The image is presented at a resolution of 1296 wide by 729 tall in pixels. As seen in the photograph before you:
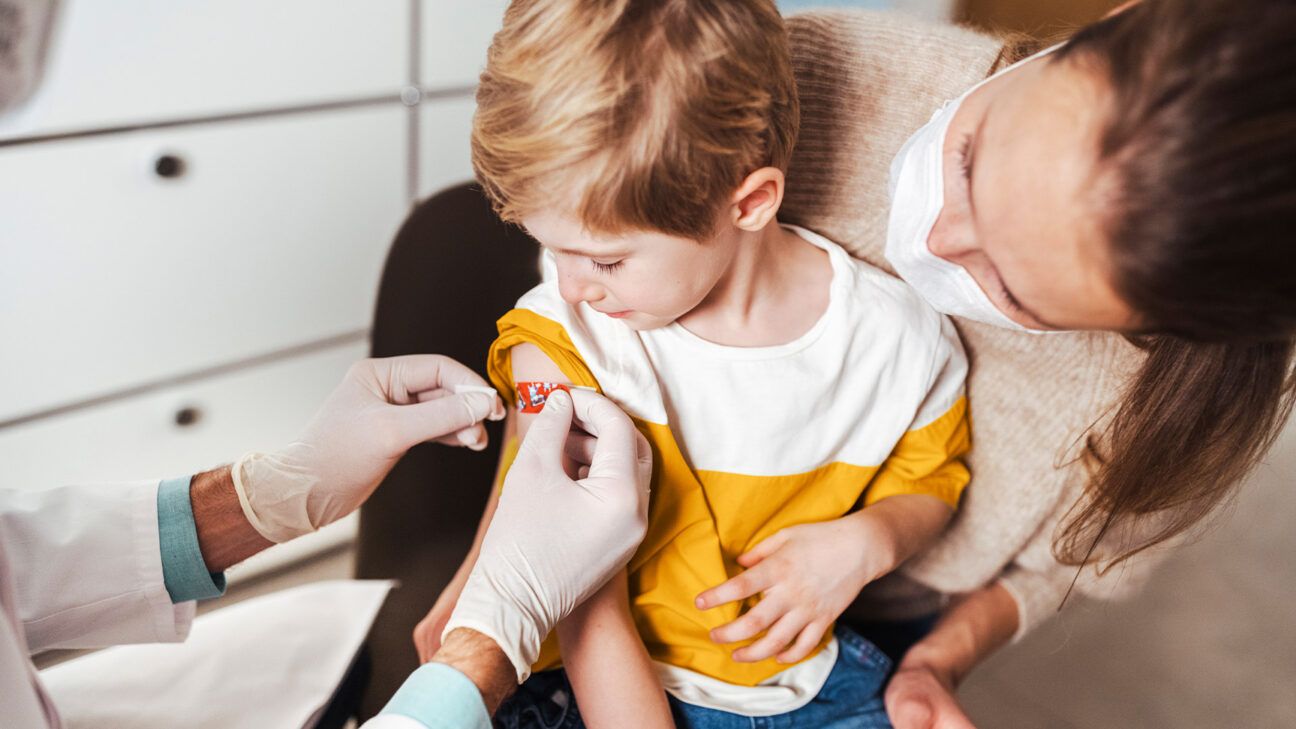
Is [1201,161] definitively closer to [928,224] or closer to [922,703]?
[928,224]

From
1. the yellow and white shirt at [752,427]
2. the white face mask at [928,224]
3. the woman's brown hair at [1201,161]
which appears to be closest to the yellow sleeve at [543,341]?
the yellow and white shirt at [752,427]

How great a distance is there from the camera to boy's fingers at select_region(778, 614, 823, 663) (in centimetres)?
83

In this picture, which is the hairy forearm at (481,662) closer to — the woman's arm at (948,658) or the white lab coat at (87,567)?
the white lab coat at (87,567)

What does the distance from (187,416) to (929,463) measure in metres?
0.64

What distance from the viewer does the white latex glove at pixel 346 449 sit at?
2.27ft

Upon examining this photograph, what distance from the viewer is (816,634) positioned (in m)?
0.83

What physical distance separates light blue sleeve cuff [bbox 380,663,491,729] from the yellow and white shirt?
8.3 inches

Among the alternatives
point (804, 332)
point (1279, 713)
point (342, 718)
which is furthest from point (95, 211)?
point (1279, 713)

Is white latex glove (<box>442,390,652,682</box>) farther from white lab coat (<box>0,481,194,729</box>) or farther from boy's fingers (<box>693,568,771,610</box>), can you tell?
white lab coat (<box>0,481,194,729</box>)

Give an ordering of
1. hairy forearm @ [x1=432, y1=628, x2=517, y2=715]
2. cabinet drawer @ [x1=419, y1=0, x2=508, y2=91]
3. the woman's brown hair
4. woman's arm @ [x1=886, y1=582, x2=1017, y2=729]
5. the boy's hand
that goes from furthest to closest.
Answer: cabinet drawer @ [x1=419, y1=0, x2=508, y2=91] → woman's arm @ [x1=886, y1=582, x2=1017, y2=729] → the boy's hand → hairy forearm @ [x1=432, y1=628, x2=517, y2=715] → the woman's brown hair

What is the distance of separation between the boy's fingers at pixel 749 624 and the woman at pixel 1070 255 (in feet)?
0.68

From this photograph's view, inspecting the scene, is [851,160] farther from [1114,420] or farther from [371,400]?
[371,400]

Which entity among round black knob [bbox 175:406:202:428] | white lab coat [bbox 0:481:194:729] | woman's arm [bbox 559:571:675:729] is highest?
round black knob [bbox 175:406:202:428]

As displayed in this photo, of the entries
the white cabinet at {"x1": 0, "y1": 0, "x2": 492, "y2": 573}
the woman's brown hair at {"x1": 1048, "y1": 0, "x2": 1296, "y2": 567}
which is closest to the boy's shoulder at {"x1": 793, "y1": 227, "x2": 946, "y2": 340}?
the woman's brown hair at {"x1": 1048, "y1": 0, "x2": 1296, "y2": 567}
